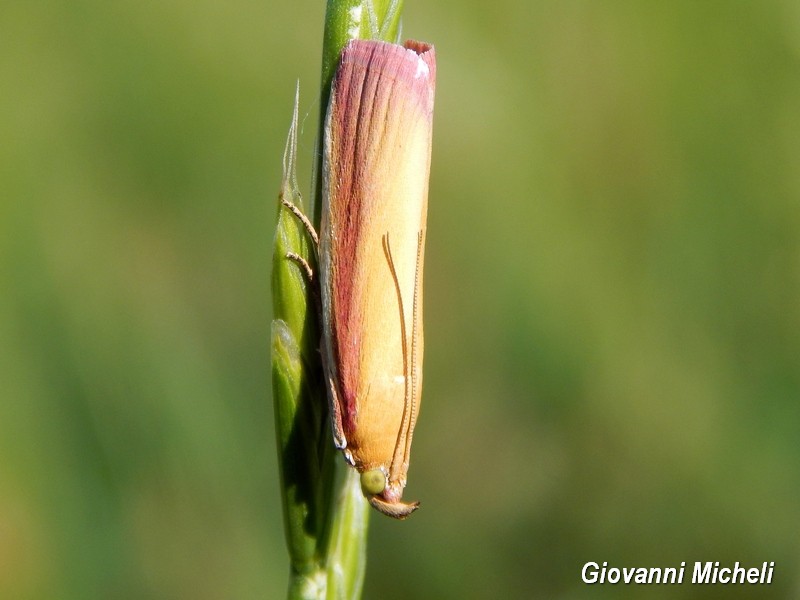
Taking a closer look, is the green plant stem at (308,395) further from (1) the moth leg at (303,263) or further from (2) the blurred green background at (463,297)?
(2) the blurred green background at (463,297)

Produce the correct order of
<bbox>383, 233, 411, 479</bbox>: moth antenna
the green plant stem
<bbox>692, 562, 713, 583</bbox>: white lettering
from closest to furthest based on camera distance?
1. the green plant stem
2. <bbox>383, 233, 411, 479</bbox>: moth antenna
3. <bbox>692, 562, 713, 583</bbox>: white lettering

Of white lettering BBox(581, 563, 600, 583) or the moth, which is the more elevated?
the moth

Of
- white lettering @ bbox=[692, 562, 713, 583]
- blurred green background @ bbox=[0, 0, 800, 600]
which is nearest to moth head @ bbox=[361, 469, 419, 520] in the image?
blurred green background @ bbox=[0, 0, 800, 600]

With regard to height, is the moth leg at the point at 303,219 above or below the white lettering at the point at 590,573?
above

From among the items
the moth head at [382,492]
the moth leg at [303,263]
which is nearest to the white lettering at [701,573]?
the moth head at [382,492]

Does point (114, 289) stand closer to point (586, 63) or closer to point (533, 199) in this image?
point (533, 199)

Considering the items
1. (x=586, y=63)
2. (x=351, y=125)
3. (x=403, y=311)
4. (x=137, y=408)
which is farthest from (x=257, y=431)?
(x=586, y=63)

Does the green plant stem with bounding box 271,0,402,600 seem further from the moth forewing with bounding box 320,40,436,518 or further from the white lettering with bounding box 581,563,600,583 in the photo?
the white lettering with bounding box 581,563,600,583
